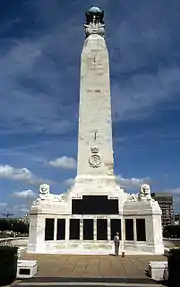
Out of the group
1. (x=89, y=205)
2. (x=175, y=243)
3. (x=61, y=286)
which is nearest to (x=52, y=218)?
(x=89, y=205)

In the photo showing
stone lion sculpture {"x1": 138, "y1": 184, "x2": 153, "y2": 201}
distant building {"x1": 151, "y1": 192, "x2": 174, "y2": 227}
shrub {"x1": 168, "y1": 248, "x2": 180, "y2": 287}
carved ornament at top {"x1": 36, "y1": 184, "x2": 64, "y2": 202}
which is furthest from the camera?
distant building {"x1": 151, "y1": 192, "x2": 174, "y2": 227}

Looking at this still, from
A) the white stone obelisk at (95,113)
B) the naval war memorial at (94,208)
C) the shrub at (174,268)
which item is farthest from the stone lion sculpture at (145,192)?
the shrub at (174,268)

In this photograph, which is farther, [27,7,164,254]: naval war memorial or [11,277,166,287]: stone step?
[27,7,164,254]: naval war memorial

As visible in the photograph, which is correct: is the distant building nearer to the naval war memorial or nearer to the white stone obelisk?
the white stone obelisk

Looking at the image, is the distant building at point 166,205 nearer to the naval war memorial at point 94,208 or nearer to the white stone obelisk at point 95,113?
the white stone obelisk at point 95,113

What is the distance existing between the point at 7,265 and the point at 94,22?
32235mm

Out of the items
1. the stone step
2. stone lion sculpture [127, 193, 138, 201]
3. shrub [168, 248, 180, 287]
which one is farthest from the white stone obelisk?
shrub [168, 248, 180, 287]

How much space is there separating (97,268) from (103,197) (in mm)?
12637

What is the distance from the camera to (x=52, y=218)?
2991 centimetres

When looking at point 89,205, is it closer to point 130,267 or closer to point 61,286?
point 130,267

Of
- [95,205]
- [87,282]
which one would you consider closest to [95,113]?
[95,205]

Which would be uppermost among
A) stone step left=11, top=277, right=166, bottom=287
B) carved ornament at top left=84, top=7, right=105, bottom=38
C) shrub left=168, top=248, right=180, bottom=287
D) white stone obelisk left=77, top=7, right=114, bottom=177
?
carved ornament at top left=84, top=7, right=105, bottom=38

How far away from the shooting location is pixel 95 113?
3459 centimetres

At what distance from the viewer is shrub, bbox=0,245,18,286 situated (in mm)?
13805
